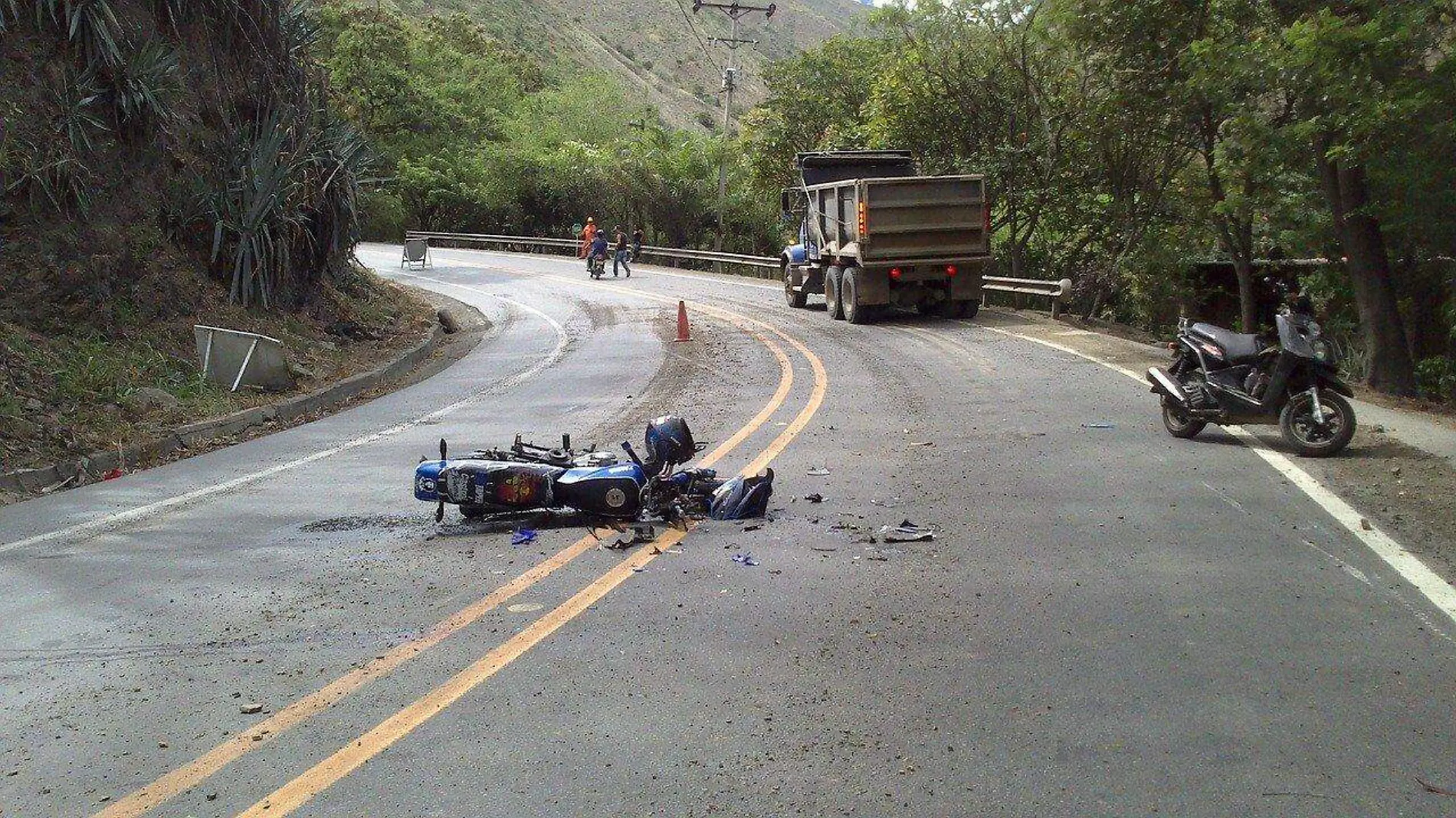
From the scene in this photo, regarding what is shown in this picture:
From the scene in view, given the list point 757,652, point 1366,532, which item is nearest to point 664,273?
point 1366,532

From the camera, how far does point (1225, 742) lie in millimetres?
4496

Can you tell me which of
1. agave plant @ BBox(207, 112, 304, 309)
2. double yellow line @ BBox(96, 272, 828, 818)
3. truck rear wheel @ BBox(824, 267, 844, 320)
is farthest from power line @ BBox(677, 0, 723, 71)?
double yellow line @ BBox(96, 272, 828, 818)

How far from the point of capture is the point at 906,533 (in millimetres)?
7598

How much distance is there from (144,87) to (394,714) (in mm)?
14441

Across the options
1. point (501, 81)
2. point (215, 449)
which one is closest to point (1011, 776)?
point (215, 449)

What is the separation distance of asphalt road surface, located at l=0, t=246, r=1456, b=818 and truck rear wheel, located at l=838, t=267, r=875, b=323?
40.3 feet

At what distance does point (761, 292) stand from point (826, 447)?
21.6 m

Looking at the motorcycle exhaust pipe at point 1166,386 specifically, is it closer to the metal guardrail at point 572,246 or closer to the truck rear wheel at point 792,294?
the truck rear wheel at point 792,294

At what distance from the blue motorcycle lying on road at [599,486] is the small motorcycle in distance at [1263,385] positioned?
4501mm

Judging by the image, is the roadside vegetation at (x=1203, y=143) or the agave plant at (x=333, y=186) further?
the agave plant at (x=333, y=186)

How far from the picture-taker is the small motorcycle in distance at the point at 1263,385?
9.94m

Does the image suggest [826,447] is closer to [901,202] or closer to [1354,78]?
[1354,78]

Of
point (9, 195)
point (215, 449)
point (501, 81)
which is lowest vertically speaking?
point (215, 449)

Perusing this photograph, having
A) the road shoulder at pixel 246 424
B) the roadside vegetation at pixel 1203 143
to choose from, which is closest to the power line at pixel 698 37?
the roadside vegetation at pixel 1203 143
